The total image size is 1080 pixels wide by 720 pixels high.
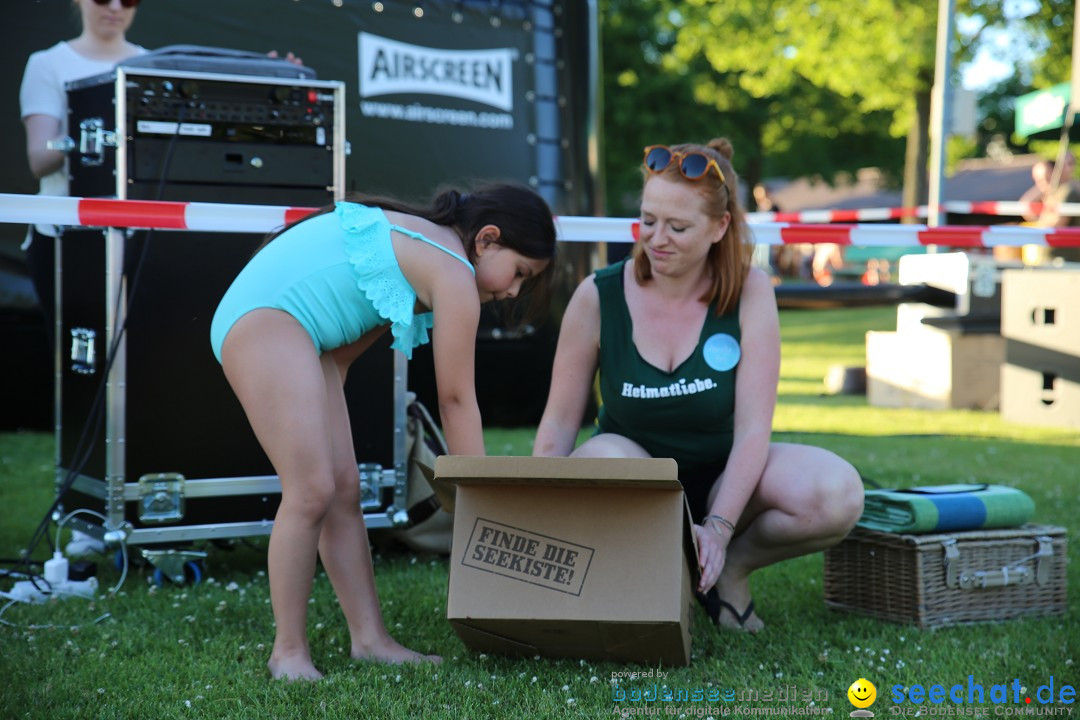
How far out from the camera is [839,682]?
2791mm

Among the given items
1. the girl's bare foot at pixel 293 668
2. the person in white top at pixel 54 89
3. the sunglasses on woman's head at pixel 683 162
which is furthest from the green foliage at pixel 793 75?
the girl's bare foot at pixel 293 668

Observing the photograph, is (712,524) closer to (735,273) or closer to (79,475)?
(735,273)

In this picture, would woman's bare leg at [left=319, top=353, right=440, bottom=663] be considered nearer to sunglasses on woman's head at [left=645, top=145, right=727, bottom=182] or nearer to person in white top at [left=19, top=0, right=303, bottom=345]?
sunglasses on woman's head at [left=645, top=145, right=727, bottom=182]

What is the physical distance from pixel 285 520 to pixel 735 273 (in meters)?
1.37

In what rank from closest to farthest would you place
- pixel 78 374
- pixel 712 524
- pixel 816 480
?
pixel 712 524 < pixel 816 480 < pixel 78 374

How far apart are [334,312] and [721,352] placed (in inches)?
42.0

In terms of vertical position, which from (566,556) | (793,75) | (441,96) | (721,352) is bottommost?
(566,556)

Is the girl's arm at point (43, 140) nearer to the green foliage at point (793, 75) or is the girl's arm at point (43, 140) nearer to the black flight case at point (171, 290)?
the black flight case at point (171, 290)

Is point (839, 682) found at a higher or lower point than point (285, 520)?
lower

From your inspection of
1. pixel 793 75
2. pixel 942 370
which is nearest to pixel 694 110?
pixel 793 75

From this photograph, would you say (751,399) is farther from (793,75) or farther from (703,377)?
(793,75)

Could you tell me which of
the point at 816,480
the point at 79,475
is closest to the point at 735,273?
the point at 816,480

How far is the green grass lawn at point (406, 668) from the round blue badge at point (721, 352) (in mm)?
727

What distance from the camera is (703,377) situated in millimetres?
3221
